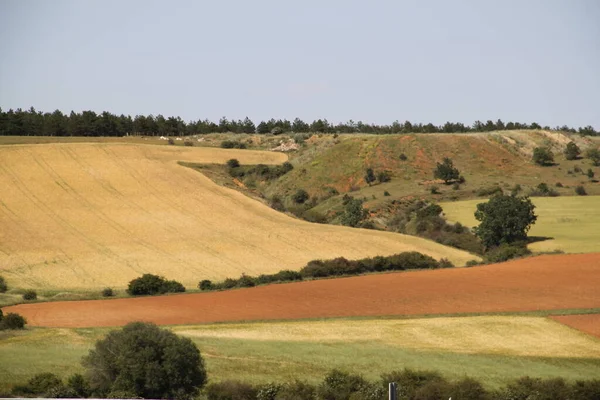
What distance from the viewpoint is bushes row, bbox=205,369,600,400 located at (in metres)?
37.0

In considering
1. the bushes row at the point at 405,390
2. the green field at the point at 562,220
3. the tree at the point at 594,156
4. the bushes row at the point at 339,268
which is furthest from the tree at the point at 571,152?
the bushes row at the point at 405,390

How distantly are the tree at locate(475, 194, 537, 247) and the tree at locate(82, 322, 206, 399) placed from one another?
190 feet

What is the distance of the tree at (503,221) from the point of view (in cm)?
9375

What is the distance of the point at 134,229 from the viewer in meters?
94.6

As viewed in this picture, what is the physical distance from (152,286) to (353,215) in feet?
146

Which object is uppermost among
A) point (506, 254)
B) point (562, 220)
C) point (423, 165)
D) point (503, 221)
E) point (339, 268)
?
point (423, 165)

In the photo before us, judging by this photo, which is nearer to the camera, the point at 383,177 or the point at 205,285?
the point at 205,285

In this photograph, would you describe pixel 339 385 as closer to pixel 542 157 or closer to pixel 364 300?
pixel 364 300

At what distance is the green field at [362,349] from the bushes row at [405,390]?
113 inches

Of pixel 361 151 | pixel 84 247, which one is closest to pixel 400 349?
pixel 84 247

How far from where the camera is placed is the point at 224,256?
85688 mm

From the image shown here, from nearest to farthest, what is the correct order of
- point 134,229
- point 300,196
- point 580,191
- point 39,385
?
point 39,385 < point 134,229 < point 580,191 < point 300,196

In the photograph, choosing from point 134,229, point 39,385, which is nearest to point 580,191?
point 134,229

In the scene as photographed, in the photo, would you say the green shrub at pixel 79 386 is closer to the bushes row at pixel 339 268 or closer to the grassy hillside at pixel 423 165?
the bushes row at pixel 339 268
